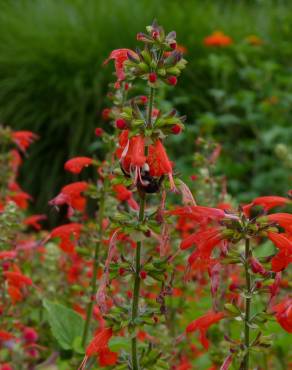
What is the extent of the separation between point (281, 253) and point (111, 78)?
6.67 metres

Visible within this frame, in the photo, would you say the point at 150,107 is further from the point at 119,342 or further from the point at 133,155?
the point at 119,342

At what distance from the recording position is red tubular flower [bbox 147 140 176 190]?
136 centimetres

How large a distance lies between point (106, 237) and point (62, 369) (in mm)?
410

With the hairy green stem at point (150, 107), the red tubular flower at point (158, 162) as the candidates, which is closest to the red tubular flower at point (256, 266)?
the red tubular flower at point (158, 162)

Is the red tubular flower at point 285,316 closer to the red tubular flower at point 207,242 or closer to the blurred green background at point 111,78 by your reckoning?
the red tubular flower at point 207,242

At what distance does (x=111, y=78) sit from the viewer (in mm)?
7828

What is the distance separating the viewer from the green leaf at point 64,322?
2004 mm

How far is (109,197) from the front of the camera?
2043mm

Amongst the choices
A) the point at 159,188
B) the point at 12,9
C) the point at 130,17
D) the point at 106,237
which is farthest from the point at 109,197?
the point at 12,9

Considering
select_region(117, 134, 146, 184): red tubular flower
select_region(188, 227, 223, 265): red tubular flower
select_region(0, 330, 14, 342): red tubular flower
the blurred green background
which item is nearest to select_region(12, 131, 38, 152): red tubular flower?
select_region(0, 330, 14, 342): red tubular flower

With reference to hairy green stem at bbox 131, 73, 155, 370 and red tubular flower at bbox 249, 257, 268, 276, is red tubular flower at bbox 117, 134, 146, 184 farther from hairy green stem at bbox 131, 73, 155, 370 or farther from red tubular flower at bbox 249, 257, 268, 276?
red tubular flower at bbox 249, 257, 268, 276

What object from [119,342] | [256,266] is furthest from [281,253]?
[119,342]

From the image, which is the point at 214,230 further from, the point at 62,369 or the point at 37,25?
the point at 37,25

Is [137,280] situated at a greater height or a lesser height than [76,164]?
lesser
